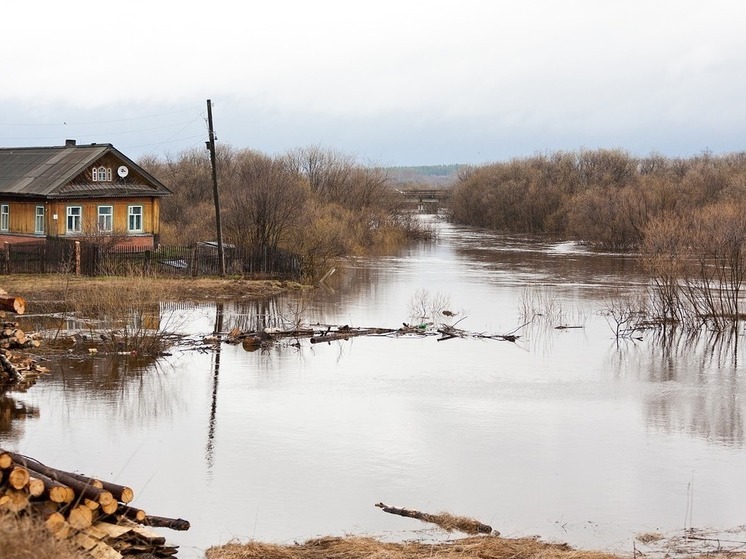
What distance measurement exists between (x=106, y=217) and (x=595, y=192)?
1754 inches

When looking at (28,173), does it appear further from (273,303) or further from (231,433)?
(231,433)

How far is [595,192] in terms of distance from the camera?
2965 inches

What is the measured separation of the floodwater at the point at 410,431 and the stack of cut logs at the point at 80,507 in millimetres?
817

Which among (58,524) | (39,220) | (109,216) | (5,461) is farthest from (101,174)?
(58,524)

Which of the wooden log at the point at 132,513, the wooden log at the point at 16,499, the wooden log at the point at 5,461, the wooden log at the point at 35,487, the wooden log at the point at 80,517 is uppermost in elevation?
the wooden log at the point at 5,461

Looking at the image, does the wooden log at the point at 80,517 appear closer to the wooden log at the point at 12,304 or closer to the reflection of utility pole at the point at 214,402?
the reflection of utility pole at the point at 214,402

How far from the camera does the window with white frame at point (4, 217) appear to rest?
133 feet

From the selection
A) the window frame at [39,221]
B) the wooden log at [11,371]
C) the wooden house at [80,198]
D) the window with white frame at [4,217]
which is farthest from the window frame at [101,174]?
the wooden log at [11,371]

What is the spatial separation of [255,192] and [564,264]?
16.8 m

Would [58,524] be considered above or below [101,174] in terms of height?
below

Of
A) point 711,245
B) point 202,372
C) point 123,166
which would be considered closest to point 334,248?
point 123,166

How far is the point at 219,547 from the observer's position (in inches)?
413

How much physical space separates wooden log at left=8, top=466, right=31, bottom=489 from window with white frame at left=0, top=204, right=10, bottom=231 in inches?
1318

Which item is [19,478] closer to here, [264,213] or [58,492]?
[58,492]
